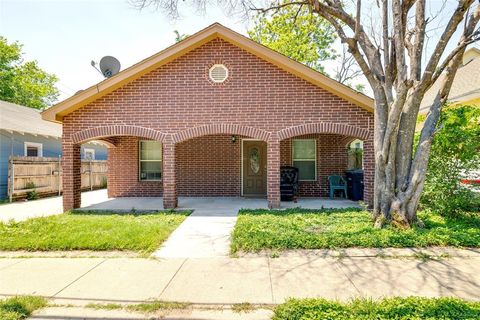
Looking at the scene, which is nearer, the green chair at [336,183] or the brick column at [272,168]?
the brick column at [272,168]

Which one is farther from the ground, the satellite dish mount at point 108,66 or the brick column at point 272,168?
the satellite dish mount at point 108,66

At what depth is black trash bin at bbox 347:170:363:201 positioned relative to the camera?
10.5 m

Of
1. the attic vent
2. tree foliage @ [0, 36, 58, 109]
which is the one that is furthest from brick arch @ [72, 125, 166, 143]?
tree foliage @ [0, 36, 58, 109]

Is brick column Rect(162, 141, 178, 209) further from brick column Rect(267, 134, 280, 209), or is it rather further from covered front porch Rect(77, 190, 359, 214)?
brick column Rect(267, 134, 280, 209)

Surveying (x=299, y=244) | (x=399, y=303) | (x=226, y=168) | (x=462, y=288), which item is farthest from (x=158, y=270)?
(x=226, y=168)

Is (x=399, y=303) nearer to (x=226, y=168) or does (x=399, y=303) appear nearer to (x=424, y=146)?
(x=424, y=146)

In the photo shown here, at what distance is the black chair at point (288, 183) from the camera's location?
10.5 metres

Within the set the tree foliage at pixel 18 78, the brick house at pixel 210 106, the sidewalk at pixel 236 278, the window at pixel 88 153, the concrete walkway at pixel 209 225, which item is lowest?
the sidewalk at pixel 236 278

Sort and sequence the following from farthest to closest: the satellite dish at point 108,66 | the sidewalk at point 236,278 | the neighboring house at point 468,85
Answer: the neighboring house at point 468,85, the satellite dish at point 108,66, the sidewalk at point 236,278

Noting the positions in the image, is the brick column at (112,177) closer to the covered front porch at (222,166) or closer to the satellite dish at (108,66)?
the covered front porch at (222,166)

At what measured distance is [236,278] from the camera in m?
4.18

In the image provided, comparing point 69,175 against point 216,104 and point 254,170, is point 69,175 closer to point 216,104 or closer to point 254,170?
point 216,104

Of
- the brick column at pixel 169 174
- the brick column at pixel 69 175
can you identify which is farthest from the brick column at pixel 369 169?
the brick column at pixel 69 175

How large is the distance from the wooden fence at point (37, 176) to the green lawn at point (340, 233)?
10.2 m
